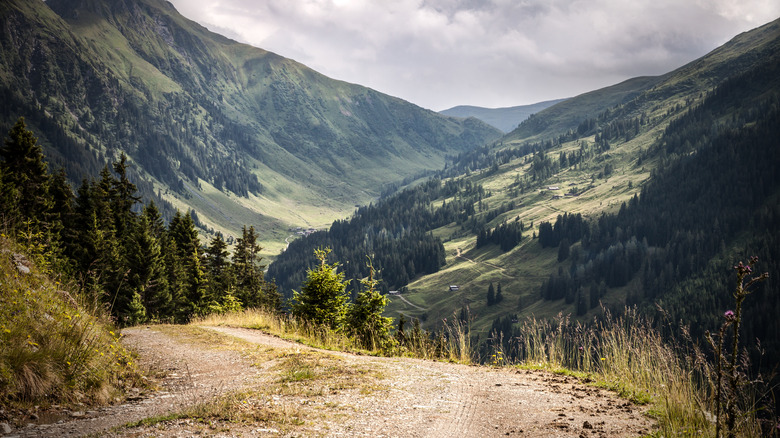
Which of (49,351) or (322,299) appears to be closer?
(49,351)

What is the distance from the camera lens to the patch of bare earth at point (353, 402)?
302 inches

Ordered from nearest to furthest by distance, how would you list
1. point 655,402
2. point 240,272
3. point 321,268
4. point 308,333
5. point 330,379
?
point 655,402 → point 330,379 → point 308,333 → point 321,268 → point 240,272

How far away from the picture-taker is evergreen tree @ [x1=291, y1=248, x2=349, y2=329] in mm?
21594

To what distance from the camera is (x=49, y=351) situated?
867 cm

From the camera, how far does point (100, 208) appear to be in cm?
4534

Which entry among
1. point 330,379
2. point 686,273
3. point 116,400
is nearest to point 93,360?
point 116,400

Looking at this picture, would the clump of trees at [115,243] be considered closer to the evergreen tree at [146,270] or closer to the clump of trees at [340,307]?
the evergreen tree at [146,270]

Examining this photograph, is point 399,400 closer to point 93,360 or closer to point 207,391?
point 207,391

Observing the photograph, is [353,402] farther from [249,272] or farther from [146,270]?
[249,272]

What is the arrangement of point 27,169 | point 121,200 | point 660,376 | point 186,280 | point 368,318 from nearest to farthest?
point 660,376 < point 368,318 < point 27,169 < point 121,200 < point 186,280

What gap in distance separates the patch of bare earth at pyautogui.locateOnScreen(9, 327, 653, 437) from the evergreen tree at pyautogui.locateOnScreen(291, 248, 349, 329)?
7515 millimetres

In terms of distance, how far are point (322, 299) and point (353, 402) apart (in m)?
13.1

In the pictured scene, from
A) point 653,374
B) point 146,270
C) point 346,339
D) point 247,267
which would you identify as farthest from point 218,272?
point 653,374

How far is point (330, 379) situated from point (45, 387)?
571 centimetres
